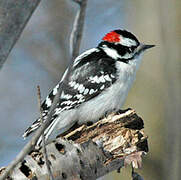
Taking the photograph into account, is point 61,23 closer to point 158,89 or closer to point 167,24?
point 158,89

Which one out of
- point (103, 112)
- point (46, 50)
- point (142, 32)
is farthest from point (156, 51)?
point (46, 50)

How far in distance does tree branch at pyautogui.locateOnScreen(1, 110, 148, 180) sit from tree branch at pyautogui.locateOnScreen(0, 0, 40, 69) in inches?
40.4

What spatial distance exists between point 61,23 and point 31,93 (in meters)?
1.36

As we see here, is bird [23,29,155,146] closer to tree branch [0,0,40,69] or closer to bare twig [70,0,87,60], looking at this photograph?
tree branch [0,0,40,69]

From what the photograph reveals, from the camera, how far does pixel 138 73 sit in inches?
232

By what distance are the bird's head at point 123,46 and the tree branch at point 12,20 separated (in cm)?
275

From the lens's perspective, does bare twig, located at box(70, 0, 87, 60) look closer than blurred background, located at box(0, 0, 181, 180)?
Yes

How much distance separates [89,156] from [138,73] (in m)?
3.07

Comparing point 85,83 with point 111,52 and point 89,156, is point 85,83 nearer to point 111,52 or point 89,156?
point 111,52

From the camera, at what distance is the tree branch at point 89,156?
2865mm

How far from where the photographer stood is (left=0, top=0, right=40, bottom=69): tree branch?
2047mm

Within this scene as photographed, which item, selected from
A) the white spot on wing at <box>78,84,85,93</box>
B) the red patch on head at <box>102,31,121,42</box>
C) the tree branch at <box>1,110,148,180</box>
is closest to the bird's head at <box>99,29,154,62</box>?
the red patch on head at <box>102,31,121,42</box>

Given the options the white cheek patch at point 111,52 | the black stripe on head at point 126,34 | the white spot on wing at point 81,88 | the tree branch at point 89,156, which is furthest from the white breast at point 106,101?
the tree branch at point 89,156

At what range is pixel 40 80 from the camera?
7793 mm
